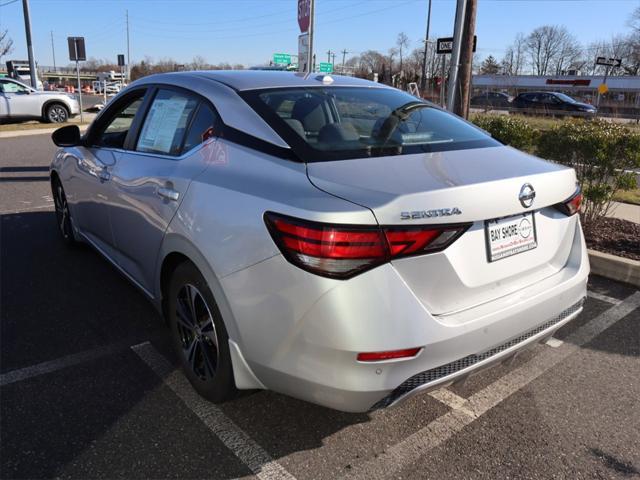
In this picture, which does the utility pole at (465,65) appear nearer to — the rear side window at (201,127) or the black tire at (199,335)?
the rear side window at (201,127)

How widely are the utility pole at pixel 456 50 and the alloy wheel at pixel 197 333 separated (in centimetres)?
658

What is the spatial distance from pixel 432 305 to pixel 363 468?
31.9 inches

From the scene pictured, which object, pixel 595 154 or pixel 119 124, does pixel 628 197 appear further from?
pixel 119 124

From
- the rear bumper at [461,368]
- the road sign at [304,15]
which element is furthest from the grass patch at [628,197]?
the road sign at [304,15]

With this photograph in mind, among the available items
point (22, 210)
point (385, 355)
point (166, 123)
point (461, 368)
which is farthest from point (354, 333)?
point (22, 210)

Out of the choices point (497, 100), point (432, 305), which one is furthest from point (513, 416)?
point (497, 100)

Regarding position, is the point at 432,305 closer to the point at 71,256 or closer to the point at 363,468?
the point at 363,468

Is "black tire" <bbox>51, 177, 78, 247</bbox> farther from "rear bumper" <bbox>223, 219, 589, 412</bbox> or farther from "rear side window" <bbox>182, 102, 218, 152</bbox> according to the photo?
"rear bumper" <bbox>223, 219, 589, 412</bbox>

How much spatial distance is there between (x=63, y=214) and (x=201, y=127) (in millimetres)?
2933

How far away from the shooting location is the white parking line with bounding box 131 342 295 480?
2.32 metres

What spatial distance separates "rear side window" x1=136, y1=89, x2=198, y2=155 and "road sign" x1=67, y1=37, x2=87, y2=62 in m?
15.9

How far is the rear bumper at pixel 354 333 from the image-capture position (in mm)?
1954

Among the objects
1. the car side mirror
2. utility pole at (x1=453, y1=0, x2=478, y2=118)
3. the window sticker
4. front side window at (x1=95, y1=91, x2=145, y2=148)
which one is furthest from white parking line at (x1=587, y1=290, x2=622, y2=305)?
utility pole at (x1=453, y1=0, x2=478, y2=118)

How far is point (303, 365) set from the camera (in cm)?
208
